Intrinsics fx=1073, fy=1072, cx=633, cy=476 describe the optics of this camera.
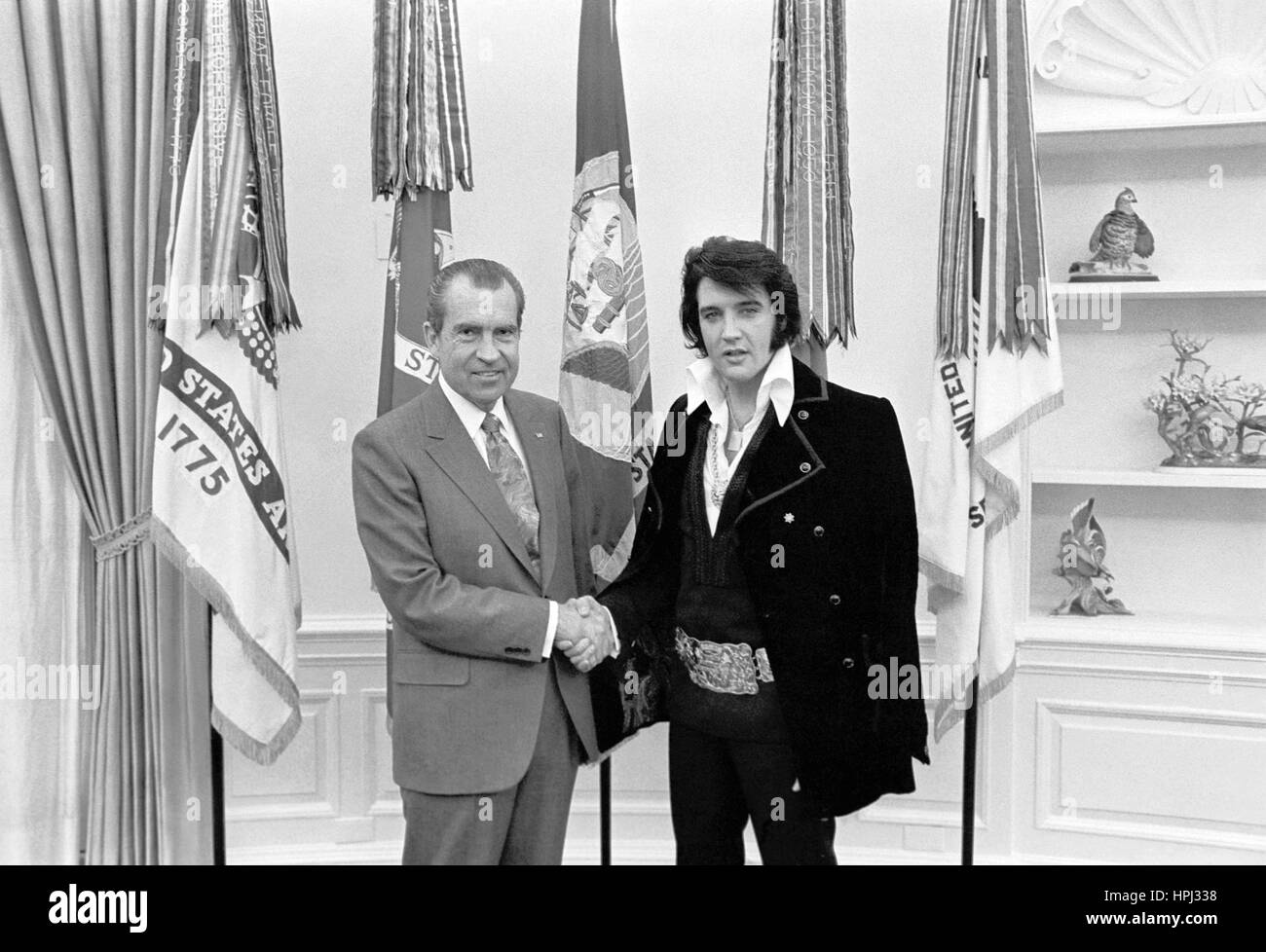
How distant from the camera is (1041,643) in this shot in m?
3.21

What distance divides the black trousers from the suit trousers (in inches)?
9.1

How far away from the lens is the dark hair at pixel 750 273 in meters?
2.08

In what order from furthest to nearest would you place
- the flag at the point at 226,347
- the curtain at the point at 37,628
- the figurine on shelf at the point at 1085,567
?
the figurine on shelf at the point at 1085,567
the curtain at the point at 37,628
the flag at the point at 226,347

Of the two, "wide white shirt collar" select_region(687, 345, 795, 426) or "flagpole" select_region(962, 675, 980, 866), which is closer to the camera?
"wide white shirt collar" select_region(687, 345, 795, 426)

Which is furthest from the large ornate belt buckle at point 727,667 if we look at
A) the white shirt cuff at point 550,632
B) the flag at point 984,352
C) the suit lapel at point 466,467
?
the flag at point 984,352

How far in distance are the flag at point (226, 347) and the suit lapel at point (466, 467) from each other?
82cm

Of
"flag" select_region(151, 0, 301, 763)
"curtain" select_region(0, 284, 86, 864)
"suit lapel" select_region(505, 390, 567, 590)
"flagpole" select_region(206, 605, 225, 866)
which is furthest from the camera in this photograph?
"curtain" select_region(0, 284, 86, 864)

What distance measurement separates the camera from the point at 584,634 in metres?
2.11

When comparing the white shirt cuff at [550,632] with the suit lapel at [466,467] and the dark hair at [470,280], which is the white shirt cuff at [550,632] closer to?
the suit lapel at [466,467]

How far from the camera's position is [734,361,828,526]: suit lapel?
206 cm

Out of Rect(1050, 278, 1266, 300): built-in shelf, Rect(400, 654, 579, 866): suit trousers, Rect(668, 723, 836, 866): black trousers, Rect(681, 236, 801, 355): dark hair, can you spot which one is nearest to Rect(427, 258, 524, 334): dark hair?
Rect(681, 236, 801, 355): dark hair

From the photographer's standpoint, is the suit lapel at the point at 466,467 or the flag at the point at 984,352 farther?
the flag at the point at 984,352

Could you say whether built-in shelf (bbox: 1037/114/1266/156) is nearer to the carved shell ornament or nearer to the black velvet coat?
the carved shell ornament
